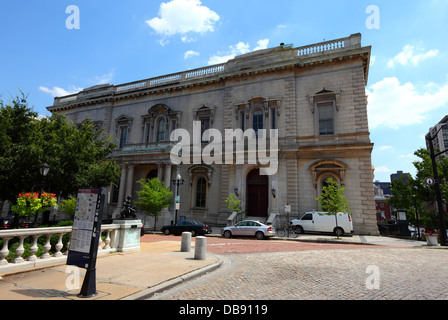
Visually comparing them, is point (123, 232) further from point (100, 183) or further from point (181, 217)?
point (181, 217)

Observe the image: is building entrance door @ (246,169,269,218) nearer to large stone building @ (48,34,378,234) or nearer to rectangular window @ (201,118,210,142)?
large stone building @ (48,34,378,234)

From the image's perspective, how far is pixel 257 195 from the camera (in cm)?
2434

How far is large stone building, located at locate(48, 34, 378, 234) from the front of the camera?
21375mm

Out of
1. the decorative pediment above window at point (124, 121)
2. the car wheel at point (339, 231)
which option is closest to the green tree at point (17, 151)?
the decorative pediment above window at point (124, 121)

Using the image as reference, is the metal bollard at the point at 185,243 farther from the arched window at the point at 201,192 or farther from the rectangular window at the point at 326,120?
the rectangular window at the point at 326,120

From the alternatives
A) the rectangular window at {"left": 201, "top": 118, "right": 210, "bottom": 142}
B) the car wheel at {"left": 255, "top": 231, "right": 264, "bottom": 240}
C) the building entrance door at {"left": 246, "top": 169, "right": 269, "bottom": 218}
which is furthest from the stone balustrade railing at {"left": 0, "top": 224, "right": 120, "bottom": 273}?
the rectangular window at {"left": 201, "top": 118, "right": 210, "bottom": 142}

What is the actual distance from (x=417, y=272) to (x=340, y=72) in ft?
63.3

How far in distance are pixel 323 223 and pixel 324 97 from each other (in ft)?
37.4

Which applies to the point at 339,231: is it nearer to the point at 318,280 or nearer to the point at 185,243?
the point at 185,243

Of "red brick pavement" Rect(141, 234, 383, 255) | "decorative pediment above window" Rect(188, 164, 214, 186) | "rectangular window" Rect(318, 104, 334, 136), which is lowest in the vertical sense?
"red brick pavement" Rect(141, 234, 383, 255)

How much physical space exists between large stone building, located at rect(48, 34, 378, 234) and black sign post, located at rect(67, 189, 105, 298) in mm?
17544

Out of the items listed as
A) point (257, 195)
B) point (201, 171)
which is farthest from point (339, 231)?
point (201, 171)

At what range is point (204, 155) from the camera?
26.1 metres

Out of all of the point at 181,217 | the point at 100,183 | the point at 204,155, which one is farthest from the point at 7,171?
the point at 204,155
